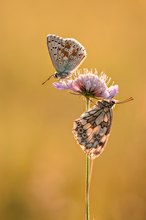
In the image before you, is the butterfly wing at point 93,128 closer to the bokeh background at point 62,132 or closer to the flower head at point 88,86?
the flower head at point 88,86

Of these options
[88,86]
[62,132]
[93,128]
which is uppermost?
[62,132]

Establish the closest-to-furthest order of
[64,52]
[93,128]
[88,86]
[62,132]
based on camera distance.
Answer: [93,128] → [88,86] → [64,52] → [62,132]

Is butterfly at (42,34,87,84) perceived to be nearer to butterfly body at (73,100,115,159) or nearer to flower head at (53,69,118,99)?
flower head at (53,69,118,99)

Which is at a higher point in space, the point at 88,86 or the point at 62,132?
the point at 62,132

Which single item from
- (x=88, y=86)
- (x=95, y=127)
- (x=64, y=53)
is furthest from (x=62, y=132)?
(x=95, y=127)

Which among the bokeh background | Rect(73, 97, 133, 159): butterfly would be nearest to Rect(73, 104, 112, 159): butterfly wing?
Rect(73, 97, 133, 159): butterfly

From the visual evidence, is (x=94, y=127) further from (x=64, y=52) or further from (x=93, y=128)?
(x=64, y=52)

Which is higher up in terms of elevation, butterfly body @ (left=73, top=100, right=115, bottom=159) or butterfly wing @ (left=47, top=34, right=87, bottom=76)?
butterfly wing @ (left=47, top=34, right=87, bottom=76)
